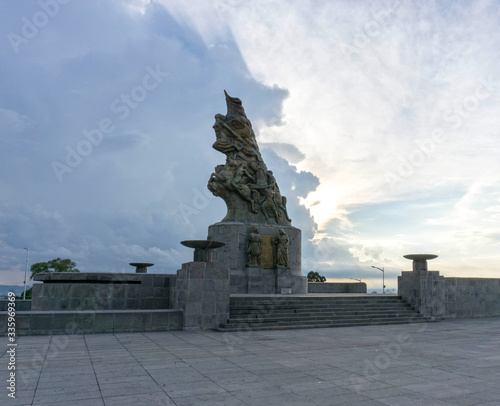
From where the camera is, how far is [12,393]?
572 centimetres

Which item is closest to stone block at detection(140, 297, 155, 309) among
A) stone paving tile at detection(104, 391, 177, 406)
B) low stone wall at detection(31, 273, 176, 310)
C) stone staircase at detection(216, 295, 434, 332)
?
low stone wall at detection(31, 273, 176, 310)

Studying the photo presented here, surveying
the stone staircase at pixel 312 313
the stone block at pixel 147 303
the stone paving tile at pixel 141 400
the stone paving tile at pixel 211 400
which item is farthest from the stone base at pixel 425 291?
the stone paving tile at pixel 141 400

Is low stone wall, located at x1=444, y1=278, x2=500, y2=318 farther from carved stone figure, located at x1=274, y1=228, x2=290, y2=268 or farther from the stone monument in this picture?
carved stone figure, located at x1=274, y1=228, x2=290, y2=268

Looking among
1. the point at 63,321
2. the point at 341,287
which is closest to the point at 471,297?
the point at 341,287

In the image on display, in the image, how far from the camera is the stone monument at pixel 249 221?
811 inches

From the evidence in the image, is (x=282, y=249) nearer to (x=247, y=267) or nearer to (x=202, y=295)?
(x=247, y=267)

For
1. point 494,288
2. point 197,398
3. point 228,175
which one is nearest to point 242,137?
point 228,175

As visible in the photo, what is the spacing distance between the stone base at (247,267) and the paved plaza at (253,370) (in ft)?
27.9

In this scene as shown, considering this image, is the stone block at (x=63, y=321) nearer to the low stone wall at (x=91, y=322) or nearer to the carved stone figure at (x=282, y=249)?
the low stone wall at (x=91, y=322)

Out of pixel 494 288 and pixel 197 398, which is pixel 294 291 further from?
pixel 197 398

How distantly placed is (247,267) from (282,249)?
2.09 metres

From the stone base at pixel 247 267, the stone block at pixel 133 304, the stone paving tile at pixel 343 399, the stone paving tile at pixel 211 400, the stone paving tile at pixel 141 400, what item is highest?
the stone base at pixel 247 267

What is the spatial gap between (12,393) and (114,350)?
356 centimetres

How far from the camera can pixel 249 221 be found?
22016 millimetres
